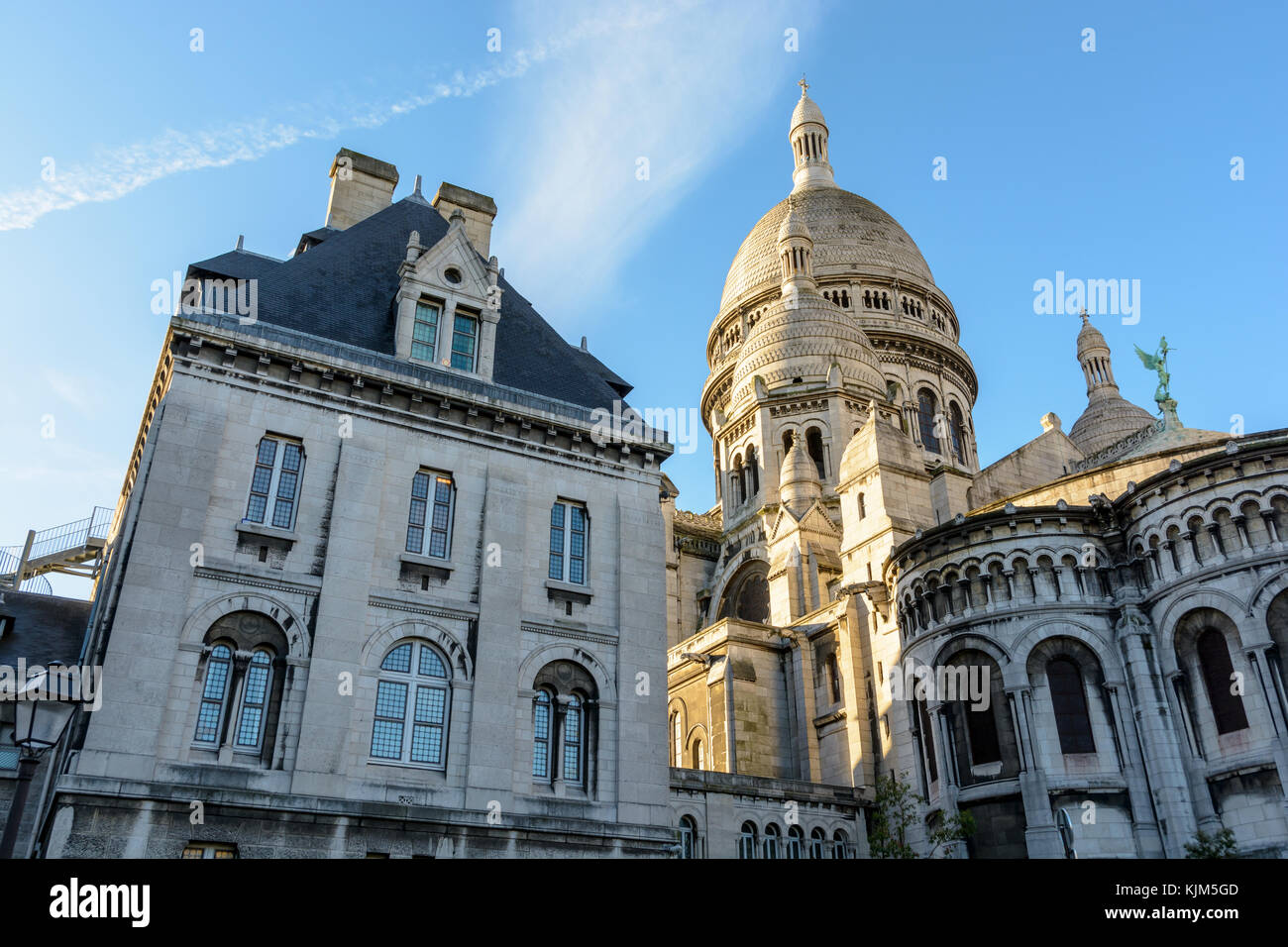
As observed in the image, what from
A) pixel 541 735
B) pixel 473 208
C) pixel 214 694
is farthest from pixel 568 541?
pixel 473 208

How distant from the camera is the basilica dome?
7975cm

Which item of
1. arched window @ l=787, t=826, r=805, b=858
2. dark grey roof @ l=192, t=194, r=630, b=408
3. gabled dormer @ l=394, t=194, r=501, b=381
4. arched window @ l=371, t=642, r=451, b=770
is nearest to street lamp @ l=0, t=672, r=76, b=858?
arched window @ l=371, t=642, r=451, b=770

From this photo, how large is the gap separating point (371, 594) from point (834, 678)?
2503 cm

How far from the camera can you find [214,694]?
20.7 m

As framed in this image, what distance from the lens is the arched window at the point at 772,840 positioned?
35.2m

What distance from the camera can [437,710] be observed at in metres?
22.6

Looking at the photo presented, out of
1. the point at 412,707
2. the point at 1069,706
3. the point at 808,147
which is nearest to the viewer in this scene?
the point at 412,707

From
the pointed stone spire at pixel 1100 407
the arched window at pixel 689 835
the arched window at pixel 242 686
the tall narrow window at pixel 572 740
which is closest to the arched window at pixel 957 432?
the pointed stone spire at pixel 1100 407

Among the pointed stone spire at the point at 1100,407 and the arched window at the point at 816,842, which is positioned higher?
the pointed stone spire at the point at 1100,407

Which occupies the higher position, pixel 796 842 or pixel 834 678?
pixel 834 678

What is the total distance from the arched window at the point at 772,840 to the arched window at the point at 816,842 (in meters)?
1.36

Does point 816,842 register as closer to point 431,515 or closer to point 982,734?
point 982,734

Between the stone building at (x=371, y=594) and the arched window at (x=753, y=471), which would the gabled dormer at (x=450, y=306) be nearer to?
the stone building at (x=371, y=594)
